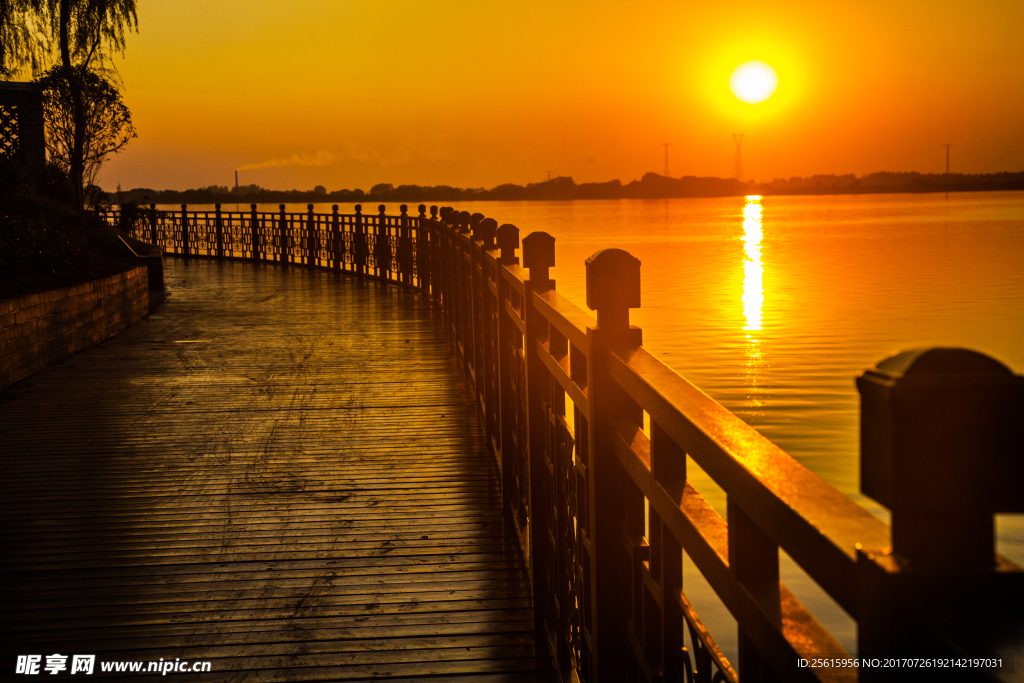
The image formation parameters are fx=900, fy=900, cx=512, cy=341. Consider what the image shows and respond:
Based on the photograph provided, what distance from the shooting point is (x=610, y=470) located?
1924mm

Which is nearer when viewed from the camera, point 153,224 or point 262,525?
point 262,525

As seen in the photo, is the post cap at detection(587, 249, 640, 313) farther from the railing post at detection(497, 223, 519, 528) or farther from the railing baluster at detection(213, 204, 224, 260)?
the railing baluster at detection(213, 204, 224, 260)

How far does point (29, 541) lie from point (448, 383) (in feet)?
12.9

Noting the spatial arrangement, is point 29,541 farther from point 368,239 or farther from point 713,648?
point 368,239

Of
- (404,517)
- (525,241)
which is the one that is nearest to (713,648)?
(525,241)

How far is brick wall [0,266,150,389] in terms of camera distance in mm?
7613

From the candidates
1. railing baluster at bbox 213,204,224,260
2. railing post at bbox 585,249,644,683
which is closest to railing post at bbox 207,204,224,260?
railing baluster at bbox 213,204,224,260

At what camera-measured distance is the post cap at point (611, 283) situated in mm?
1828

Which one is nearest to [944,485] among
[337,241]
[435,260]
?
[435,260]

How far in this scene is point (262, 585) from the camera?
3.48 m

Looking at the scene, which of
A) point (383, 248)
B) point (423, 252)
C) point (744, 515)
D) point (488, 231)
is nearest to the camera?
point (744, 515)

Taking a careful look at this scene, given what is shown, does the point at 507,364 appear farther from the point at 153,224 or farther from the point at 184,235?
the point at 153,224

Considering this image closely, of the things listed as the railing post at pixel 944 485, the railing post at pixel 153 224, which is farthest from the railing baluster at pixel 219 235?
the railing post at pixel 944 485

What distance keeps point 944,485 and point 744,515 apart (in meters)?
0.40
